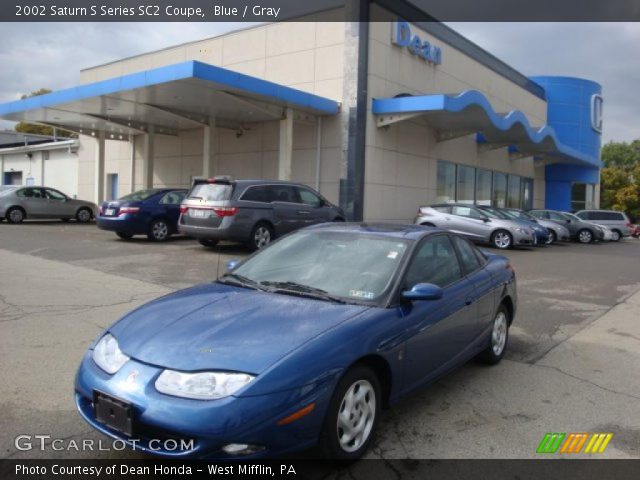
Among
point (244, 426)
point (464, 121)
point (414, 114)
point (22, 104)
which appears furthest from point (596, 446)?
point (22, 104)

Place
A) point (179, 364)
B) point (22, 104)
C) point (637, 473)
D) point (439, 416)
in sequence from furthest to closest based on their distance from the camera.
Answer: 1. point (22, 104)
2. point (439, 416)
3. point (637, 473)
4. point (179, 364)

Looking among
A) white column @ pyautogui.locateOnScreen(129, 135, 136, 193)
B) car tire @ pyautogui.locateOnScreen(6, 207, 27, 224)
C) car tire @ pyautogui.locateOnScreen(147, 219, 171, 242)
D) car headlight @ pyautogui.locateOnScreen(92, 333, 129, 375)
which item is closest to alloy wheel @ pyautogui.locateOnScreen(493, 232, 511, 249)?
car tire @ pyautogui.locateOnScreen(147, 219, 171, 242)

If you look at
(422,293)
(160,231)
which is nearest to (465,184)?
(160,231)

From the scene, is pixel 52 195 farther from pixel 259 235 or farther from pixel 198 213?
pixel 259 235

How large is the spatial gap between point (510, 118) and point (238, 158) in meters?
11.1

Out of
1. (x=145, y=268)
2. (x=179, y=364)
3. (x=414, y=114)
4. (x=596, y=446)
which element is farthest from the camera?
(x=414, y=114)

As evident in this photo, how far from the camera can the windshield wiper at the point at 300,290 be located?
12.4ft

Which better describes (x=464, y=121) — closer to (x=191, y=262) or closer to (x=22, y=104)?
(x=191, y=262)

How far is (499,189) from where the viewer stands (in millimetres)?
30719

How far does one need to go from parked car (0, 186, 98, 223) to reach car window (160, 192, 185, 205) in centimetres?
816

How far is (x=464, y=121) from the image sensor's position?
21828 millimetres

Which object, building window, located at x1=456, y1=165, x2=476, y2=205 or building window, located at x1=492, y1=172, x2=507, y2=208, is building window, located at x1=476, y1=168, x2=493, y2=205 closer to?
building window, located at x1=456, y1=165, x2=476, y2=205

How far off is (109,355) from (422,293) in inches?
80.9

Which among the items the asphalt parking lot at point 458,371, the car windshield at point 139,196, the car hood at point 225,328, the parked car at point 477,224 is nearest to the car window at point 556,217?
the parked car at point 477,224
